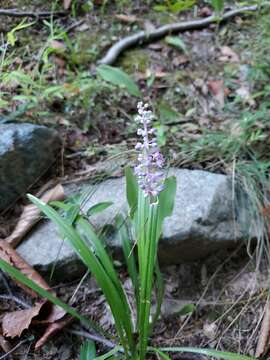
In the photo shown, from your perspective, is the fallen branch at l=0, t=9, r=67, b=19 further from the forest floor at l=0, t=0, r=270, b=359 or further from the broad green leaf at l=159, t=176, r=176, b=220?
the broad green leaf at l=159, t=176, r=176, b=220

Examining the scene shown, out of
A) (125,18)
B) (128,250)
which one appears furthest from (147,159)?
(125,18)

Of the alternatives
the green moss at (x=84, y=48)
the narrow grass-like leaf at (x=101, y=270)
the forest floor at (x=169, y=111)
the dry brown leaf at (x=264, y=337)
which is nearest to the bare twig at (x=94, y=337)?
the forest floor at (x=169, y=111)

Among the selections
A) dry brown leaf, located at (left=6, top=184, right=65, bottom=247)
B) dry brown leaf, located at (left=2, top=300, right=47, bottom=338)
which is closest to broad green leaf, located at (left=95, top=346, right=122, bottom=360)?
dry brown leaf, located at (left=2, top=300, right=47, bottom=338)

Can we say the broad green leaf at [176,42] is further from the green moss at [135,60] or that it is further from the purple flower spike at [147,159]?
the purple flower spike at [147,159]

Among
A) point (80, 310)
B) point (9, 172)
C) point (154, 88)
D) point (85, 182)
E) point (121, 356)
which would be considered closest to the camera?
point (121, 356)

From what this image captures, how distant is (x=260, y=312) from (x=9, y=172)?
1158mm

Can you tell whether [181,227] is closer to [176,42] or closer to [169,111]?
[169,111]

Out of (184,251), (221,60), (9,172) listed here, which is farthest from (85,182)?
(221,60)

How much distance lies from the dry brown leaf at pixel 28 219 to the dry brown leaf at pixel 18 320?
0.93ft

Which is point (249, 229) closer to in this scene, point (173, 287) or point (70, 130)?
point (173, 287)

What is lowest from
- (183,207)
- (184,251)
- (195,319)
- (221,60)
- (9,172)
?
(195,319)

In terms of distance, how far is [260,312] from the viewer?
185 centimetres

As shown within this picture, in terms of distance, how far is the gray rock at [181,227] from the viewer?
6.08ft

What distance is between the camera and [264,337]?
1.75 meters
